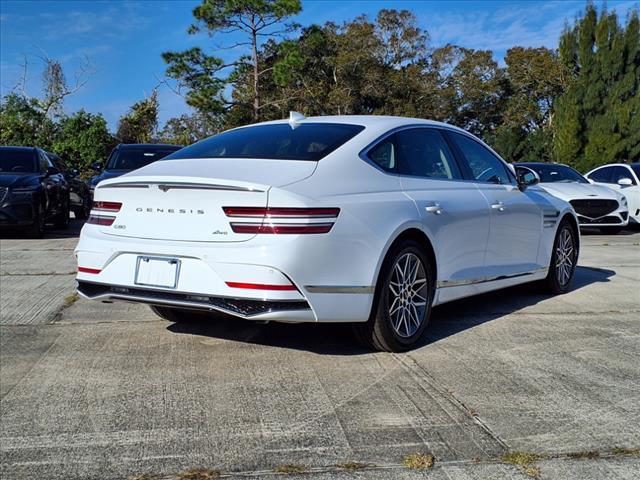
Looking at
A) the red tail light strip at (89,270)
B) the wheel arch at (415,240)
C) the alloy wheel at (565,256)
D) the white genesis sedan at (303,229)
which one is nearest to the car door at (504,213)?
the white genesis sedan at (303,229)

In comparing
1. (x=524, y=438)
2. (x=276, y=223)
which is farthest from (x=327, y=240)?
(x=524, y=438)

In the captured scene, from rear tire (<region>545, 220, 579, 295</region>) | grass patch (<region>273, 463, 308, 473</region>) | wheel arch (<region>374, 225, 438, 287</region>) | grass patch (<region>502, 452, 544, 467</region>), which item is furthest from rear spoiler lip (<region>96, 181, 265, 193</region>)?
rear tire (<region>545, 220, 579, 295</region>)

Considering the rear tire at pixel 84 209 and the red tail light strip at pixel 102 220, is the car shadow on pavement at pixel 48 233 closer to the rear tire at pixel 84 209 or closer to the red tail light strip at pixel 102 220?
the rear tire at pixel 84 209

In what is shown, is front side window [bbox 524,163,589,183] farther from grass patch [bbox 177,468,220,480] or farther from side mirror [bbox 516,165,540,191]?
grass patch [bbox 177,468,220,480]

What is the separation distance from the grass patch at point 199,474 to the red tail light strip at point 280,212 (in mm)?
1468

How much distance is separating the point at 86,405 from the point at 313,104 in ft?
134

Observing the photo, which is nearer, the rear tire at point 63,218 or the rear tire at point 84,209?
the rear tire at point 63,218

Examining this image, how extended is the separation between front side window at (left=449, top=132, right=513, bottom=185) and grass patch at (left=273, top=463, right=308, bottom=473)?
336 centimetres

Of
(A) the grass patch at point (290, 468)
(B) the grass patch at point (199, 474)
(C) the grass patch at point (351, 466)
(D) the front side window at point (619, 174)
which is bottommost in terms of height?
(B) the grass patch at point (199, 474)

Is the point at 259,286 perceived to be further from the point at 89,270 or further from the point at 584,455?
the point at 584,455

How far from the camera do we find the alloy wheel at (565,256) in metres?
6.86

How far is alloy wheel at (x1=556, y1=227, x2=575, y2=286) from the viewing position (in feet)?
22.5

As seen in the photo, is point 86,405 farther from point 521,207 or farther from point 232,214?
point 521,207

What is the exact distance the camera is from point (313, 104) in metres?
43.6
